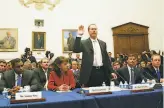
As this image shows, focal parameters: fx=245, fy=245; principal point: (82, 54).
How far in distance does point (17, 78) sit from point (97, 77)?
1235mm

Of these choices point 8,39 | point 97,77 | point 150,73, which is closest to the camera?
point 97,77

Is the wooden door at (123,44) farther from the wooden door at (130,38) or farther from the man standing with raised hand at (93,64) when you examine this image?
the man standing with raised hand at (93,64)

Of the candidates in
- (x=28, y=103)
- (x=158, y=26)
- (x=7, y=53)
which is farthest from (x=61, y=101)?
(x=158, y=26)

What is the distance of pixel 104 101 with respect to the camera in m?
2.67

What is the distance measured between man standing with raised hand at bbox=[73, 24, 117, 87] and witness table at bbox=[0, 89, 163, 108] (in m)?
1.04

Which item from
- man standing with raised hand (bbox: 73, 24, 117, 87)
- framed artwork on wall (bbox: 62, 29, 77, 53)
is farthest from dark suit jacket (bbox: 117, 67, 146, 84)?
framed artwork on wall (bbox: 62, 29, 77, 53)

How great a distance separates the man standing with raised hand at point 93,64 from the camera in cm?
387

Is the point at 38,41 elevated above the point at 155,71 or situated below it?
above

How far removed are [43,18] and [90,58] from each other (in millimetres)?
8369

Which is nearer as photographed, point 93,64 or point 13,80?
point 13,80

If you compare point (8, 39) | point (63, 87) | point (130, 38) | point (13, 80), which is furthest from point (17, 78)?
point (130, 38)

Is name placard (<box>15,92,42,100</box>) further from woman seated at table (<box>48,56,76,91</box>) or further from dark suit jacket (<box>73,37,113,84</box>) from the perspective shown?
dark suit jacket (<box>73,37,113,84</box>)

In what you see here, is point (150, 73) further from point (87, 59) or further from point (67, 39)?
point (67, 39)

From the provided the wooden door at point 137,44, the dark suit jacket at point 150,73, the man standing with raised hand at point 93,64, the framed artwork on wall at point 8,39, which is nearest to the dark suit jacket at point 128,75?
the dark suit jacket at point 150,73
